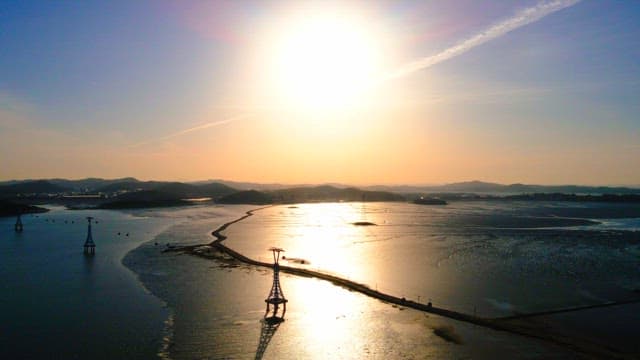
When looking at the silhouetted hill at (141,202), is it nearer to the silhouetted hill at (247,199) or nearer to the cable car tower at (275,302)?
the silhouetted hill at (247,199)


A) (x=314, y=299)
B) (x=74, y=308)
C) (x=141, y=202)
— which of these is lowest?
(x=74, y=308)

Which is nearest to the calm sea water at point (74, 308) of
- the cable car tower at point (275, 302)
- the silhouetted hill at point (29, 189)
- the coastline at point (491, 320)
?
the cable car tower at point (275, 302)

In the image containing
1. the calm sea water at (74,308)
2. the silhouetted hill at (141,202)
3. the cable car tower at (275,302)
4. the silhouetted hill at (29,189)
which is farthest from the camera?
the silhouetted hill at (29,189)

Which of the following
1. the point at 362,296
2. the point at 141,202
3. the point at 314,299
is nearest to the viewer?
the point at 314,299

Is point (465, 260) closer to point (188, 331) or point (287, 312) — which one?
point (287, 312)

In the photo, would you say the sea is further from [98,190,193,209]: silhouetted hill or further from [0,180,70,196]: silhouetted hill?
[0,180,70,196]: silhouetted hill

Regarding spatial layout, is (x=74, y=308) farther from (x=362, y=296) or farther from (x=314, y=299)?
(x=362, y=296)

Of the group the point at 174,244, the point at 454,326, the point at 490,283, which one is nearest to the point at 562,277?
the point at 490,283

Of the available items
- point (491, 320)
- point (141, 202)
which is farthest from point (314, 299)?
point (141, 202)
